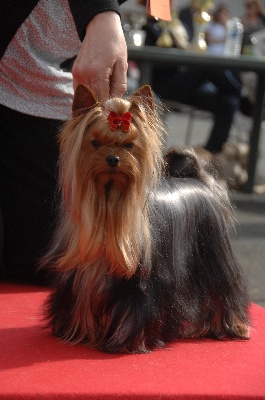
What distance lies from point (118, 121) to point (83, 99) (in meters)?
0.14

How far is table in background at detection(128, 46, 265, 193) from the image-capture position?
6.57 m

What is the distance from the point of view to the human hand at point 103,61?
268cm

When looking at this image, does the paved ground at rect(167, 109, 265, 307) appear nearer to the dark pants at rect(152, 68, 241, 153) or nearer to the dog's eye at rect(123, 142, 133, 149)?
the dark pants at rect(152, 68, 241, 153)

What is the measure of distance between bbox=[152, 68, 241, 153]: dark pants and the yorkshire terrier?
5145 millimetres

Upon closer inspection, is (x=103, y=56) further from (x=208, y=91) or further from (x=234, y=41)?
(x=208, y=91)

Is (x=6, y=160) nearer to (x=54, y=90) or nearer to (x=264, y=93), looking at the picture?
(x=54, y=90)

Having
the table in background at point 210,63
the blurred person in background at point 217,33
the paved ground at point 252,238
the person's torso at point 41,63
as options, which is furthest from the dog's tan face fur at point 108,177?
the blurred person in background at point 217,33

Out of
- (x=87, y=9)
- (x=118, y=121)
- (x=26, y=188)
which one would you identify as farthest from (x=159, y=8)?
(x=26, y=188)

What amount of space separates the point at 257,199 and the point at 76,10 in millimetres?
4771

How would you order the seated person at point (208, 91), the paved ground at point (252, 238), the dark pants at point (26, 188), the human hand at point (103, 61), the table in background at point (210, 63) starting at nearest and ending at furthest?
1. the human hand at point (103, 61)
2. the dark pants at point (26, 188)
3. the paved ground at point (252, 238)
4. the table in background at point (210, 63)
5. the seated person at point (208, 91)

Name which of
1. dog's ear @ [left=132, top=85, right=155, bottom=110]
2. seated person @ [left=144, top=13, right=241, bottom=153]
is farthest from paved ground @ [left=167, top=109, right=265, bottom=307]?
dog's ear @ [left=132, top=85, right=155, bottom=110]

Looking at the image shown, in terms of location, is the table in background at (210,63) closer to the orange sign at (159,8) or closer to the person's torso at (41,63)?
the person's torso at (41,63)

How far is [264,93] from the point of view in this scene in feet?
24.8

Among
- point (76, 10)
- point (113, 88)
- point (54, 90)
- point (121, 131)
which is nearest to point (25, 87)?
point (54, 90)
